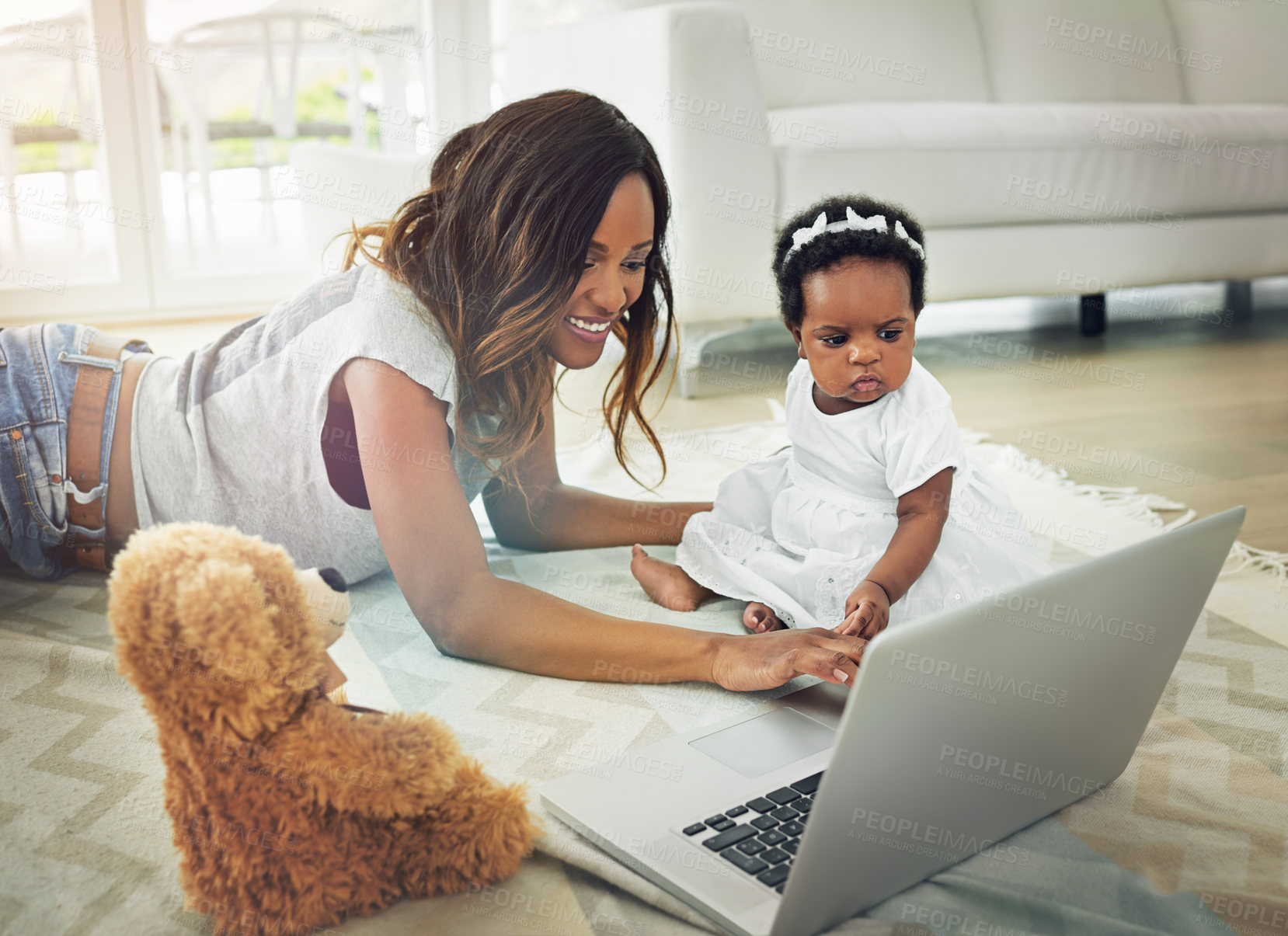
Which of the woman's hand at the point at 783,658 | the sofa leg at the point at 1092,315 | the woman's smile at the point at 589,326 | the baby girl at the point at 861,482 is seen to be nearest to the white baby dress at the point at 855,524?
the baby girl at the point at 861,482

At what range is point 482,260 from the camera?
93cm

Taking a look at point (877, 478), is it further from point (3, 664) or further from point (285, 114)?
Result: point (285, 114)

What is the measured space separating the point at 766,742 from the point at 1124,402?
147 centimetres

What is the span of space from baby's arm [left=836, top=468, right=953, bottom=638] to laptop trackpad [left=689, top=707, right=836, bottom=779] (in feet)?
0.33

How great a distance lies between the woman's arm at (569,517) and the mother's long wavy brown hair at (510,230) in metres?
0.22

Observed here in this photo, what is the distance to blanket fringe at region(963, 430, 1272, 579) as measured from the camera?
3.96ft

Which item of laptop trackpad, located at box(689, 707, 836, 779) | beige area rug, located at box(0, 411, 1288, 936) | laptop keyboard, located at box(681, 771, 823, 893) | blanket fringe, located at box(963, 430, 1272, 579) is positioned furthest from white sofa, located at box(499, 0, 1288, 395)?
laptop keyboard, located at box(681, 771, 823, 893)

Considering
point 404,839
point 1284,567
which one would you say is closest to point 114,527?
point 404,839

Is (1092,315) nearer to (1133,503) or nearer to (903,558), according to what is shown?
(1133,503)

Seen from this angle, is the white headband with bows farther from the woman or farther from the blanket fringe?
the blanket fringe

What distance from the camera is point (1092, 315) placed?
2.55 m

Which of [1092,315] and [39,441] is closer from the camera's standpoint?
[39,441]

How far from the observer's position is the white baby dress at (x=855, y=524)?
3.21ft

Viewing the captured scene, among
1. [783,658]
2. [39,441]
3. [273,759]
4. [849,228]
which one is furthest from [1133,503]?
[39,441]
